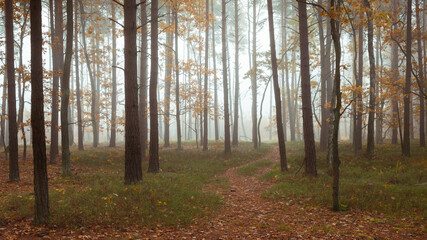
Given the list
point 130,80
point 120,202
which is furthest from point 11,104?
point 120,202

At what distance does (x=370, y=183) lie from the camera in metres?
9.49

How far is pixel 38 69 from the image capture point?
5.69 meters

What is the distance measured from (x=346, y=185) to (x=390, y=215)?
2457mm

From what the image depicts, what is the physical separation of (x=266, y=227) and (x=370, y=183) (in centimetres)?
549

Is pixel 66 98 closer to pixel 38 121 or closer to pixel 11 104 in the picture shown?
pixel 11 104

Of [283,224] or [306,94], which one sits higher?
[306,94]

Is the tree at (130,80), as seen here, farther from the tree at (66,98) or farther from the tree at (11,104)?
the tree at (11,104)

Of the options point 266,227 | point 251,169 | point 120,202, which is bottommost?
point 266,227

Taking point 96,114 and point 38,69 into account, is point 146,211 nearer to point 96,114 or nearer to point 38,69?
point 38,69

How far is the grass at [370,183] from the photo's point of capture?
7414 millimetres

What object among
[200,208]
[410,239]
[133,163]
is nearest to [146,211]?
[200,208]

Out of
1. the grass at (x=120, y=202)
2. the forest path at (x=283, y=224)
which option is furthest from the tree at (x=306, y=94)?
the grass at (x=120, y=202)

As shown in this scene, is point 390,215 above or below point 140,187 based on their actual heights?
below

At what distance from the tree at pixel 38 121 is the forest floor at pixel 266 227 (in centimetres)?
50
